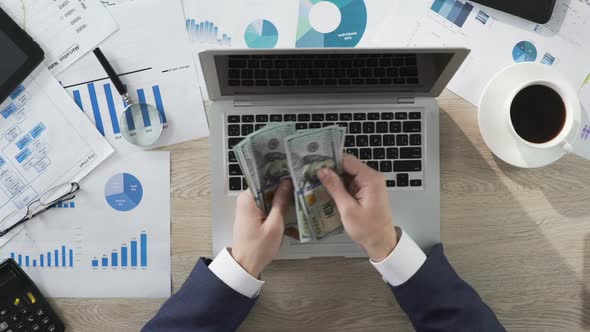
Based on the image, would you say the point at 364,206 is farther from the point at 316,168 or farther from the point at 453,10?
the point at 453,10

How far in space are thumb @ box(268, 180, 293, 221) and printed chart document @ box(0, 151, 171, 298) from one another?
0.78 ft

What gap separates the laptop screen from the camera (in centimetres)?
78

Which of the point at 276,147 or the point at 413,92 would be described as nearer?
the point at 276,147

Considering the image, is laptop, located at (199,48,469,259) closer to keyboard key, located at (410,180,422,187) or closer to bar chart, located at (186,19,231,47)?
keyboard key, located at (410,180,422,187)

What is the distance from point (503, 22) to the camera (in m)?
0.91

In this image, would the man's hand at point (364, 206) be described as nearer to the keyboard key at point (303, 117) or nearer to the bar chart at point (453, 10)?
the keyboard key at point (303, 117)

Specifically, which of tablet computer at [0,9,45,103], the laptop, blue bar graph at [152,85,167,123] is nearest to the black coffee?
the laptop

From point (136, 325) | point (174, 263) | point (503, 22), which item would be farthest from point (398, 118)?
point (136, 325)

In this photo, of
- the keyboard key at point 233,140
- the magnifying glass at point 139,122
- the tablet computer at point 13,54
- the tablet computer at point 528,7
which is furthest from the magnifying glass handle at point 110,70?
the tablet computer at point 528,7

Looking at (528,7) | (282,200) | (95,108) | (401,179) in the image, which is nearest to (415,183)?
(401,179)

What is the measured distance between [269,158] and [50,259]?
466 millimetres

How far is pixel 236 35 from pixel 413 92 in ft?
1.09

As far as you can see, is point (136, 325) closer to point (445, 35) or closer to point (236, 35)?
point (236, 35)

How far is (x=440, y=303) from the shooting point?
0.80m
